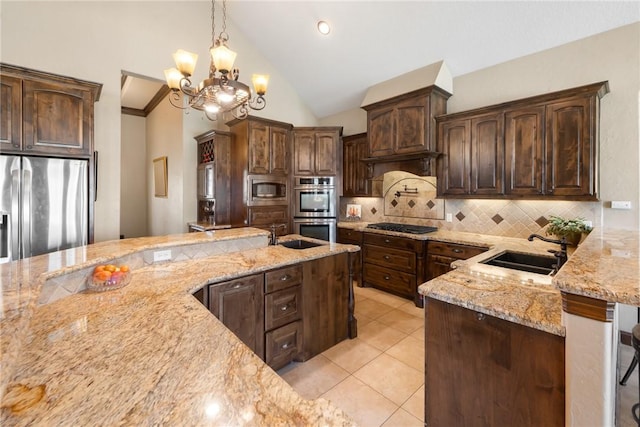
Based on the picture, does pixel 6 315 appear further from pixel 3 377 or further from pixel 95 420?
pixel 95 420

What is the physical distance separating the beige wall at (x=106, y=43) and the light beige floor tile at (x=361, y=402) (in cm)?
326

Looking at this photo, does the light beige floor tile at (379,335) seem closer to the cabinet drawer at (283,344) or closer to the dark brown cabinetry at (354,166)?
the cabinet drawer at (283,344)

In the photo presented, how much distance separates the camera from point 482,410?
1348 mm

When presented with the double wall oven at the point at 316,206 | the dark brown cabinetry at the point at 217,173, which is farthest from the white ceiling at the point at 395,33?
the dark brown cabinetry at the point at 217,173

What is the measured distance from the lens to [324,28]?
3.92 m

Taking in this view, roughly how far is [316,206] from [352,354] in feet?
8.73

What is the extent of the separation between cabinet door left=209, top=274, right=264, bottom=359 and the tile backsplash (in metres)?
3.04

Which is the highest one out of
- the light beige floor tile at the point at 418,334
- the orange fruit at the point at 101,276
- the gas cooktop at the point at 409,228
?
the gas cooktop at the point at 409,228

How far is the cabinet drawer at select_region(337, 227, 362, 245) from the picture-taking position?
4.40m

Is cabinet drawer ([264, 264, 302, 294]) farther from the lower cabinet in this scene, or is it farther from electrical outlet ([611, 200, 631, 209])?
electrical outlet ([611, 200, 631, 209])

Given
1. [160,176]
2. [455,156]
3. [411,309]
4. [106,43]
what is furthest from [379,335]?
[160,176]

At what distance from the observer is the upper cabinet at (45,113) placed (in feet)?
7.67

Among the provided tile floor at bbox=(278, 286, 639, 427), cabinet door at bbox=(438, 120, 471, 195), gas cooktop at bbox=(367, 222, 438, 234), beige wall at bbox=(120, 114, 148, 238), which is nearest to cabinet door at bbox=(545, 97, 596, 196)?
cabinet door at bbox=(438, 120, 471, 195)

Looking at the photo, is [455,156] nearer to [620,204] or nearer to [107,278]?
[620,204]
